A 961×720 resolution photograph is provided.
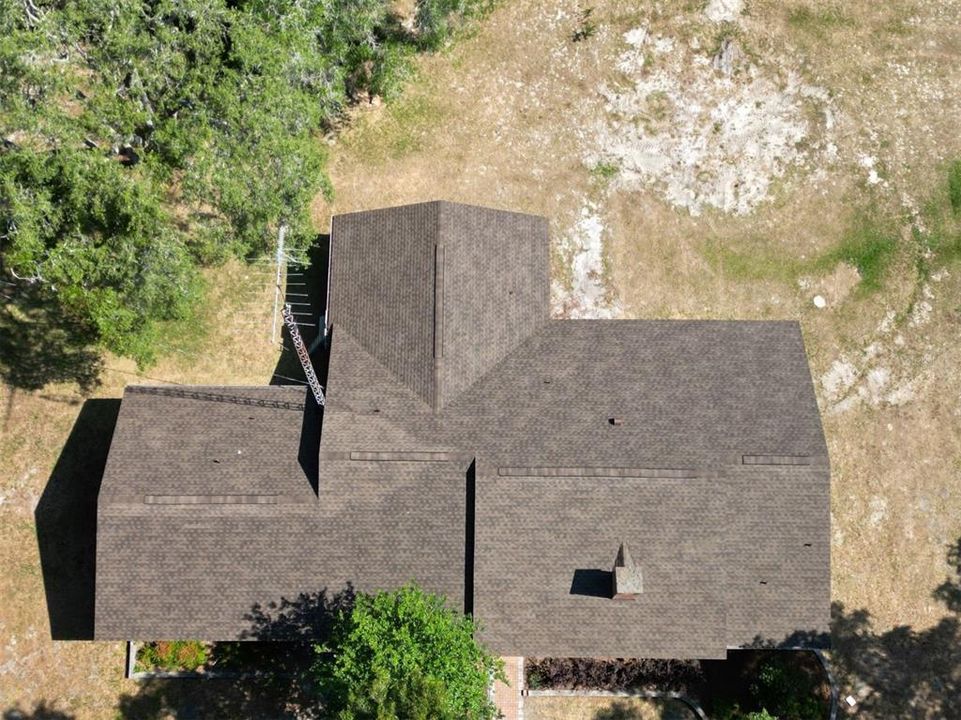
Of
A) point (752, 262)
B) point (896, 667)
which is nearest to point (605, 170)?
point (752, 262)

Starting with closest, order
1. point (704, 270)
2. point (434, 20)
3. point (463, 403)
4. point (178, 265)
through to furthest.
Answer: point (178, 265)
point (463, 403)
point (434, 20)
point (704, 270)

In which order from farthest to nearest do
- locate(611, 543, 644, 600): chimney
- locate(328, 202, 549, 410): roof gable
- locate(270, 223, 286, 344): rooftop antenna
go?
1. locate(328, 202, 549, 410): roof gable
2. locate(270, 223, 286, 344): rooftop antenna
3. locate(611, 543, 644, 600): chimney

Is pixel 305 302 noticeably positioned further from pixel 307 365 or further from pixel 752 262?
pixel 752 262

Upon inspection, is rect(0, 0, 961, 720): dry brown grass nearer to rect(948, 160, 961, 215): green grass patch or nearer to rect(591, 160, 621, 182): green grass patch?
rect(948, 160, 961, 215): green grass patch

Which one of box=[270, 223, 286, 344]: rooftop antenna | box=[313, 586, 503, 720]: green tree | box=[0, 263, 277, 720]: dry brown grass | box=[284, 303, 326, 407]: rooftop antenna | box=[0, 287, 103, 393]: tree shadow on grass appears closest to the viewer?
box=[284, 303, 326, 407]: rooftop antenna

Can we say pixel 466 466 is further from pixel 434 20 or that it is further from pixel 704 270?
pixel 434 20

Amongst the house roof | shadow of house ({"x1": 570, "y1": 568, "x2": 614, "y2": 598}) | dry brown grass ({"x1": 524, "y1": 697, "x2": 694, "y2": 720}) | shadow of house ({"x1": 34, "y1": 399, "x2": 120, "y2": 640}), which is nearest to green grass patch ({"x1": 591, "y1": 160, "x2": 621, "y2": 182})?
the house roof

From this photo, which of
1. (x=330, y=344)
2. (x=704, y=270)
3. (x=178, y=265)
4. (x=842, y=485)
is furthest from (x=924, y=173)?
(x=178, y=265)
